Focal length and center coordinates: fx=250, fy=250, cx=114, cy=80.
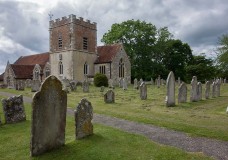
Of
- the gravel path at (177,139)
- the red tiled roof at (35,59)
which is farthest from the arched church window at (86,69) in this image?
the gravel path at (177,139)

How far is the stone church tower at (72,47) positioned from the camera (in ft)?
135

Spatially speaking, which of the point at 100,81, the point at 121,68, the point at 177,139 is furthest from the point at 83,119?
the point at 121,68

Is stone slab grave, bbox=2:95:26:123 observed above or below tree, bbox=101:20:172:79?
below

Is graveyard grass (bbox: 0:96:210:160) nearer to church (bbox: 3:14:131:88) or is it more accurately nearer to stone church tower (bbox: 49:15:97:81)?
church (bbox: 3:14:131:88)

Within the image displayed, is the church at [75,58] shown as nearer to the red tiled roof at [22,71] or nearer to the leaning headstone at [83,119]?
the red tiled roof at [22,71]

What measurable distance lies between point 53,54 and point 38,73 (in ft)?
14.4

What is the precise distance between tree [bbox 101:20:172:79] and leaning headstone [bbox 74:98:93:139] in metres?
44.7

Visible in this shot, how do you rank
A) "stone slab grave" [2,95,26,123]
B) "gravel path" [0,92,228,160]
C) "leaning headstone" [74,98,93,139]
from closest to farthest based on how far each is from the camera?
"gravel path" [0,92,228,160] → "leaning headstone" [74,98,93,139] → "stone slab grave" [2,95,26,123]

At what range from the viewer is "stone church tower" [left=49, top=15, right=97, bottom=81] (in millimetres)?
41156

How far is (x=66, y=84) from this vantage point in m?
31.1

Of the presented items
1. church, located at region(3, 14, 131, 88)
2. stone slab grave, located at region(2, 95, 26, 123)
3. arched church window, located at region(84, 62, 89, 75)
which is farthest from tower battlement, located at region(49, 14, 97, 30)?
stone slab grave, located at region(2, 95, 26, 123)

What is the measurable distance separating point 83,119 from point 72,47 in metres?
34.4

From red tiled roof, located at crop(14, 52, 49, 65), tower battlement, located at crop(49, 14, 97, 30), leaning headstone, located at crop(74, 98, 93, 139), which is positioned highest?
tower battlement, located at crop(49, 14, 97, 30)

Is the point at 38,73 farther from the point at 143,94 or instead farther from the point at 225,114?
the point at 225,114
